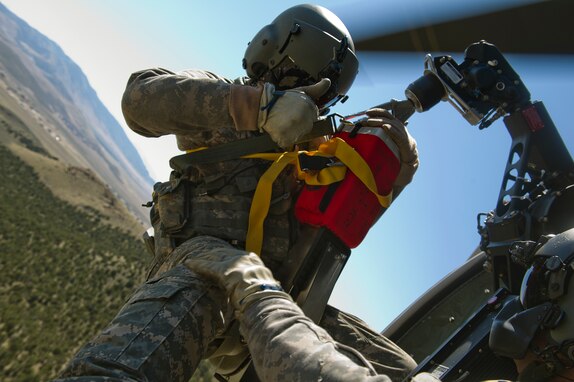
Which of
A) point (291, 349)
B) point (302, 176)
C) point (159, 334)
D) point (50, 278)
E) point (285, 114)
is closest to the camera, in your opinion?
point (291, 349)

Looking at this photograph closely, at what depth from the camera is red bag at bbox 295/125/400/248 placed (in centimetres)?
354

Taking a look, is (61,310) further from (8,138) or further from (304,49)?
(8,138)

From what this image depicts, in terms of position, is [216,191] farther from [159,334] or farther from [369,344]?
[369,344]

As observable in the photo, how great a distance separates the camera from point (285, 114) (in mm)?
3043

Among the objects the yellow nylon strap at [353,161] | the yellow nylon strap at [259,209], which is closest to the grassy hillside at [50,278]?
the yellow nylon strap at [259,209]

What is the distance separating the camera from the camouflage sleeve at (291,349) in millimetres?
2076

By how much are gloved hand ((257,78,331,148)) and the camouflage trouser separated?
733 mm

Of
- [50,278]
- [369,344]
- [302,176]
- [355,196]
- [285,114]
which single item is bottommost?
[369,344]

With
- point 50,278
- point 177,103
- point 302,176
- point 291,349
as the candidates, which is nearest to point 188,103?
point 177,103

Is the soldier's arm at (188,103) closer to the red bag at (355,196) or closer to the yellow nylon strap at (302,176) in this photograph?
the yellow nylon strap at (302,176)

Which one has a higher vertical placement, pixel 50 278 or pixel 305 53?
pixel 305 53

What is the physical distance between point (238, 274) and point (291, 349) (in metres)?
0.59

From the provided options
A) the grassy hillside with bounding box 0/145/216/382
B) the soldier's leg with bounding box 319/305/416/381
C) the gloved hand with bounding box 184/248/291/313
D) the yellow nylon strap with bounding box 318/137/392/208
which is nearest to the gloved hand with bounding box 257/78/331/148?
the yellow nylon strap with bounding box 318/137/392/208

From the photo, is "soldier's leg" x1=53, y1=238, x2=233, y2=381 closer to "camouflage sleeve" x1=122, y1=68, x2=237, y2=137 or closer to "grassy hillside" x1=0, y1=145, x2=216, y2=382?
"camouflage sleeve" x1=122, y1=68, x2=237, y2=137
